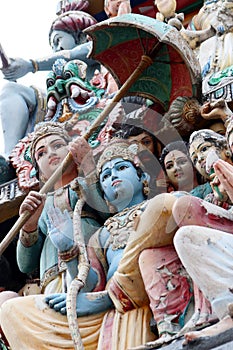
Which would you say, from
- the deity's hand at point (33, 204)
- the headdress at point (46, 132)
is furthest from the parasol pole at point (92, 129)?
the headdress at point (46, 132)

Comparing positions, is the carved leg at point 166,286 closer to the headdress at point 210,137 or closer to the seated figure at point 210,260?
the seated figure at point 210,260

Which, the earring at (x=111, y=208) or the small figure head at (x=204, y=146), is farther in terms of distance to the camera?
the earring at (x=111, y=208)

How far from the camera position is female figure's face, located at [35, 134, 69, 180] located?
9734 millimetres

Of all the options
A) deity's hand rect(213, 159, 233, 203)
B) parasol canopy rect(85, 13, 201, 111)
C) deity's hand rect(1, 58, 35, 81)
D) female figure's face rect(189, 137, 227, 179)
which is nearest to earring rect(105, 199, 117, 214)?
female figure's face rect(189, 137, 227, 179)

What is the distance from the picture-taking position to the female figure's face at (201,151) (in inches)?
344

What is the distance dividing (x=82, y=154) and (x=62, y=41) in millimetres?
3213

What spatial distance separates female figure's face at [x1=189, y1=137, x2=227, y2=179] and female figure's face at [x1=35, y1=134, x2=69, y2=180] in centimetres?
123

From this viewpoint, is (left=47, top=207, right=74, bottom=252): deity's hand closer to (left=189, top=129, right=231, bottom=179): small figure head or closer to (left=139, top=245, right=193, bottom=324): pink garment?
(left=139, top=245, right=193, bottom=324): pink garment

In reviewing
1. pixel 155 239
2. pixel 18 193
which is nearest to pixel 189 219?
pixel 155 239

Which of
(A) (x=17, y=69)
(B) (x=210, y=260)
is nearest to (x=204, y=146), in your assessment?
(B) (x=210, y=260)

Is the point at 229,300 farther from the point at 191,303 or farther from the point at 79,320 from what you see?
the point at 79,320

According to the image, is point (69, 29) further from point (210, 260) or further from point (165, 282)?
point (210, 260)

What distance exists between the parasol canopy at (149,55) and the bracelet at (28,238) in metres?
1.19

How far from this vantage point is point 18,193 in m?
10.4
